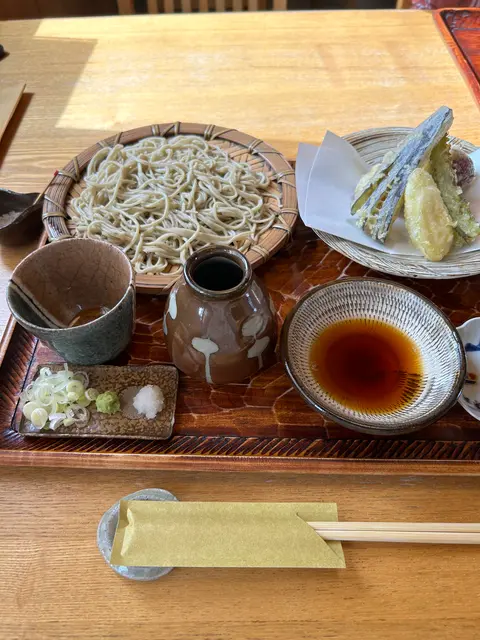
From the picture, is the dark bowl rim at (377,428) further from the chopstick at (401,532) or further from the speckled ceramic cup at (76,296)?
the speckled ceramic cup at (76,296)

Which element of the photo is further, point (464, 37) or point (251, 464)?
point (464, 37)

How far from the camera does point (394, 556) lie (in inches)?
35.6

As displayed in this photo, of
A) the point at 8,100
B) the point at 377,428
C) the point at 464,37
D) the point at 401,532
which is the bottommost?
the point at 401,532

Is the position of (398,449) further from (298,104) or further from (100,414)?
(298,104)

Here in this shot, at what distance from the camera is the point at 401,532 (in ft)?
2.99

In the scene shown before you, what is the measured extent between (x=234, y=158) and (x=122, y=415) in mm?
1001

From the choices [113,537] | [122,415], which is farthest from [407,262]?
[113,537]

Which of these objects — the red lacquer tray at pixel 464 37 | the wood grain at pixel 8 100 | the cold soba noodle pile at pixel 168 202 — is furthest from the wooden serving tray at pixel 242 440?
the red lacquer tray at pixel 464 37

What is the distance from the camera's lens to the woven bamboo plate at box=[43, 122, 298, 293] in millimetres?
1360

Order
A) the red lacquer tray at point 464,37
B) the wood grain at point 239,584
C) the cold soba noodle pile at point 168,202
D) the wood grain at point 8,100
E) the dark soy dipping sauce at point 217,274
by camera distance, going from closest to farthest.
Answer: the wood grain at point 239,584, the dark soy dipping sauce at point 217,274, the cold soba noodle pile at point 168,202, the wood grain at point 8,100, the red lacquer tray at point 464,37

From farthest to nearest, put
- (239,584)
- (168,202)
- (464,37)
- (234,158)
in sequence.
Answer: (464,37) < (234,158) < (168,202) < (239,584)

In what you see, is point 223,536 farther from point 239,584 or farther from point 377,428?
point 377,428

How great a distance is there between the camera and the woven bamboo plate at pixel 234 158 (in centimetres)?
136

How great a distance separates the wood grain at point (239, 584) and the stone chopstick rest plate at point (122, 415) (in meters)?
0.10
